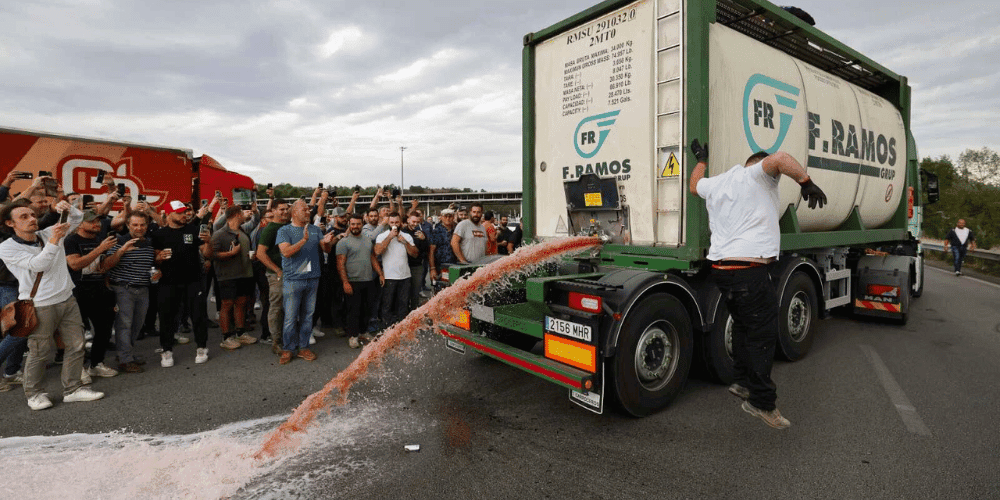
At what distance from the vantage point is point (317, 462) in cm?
311

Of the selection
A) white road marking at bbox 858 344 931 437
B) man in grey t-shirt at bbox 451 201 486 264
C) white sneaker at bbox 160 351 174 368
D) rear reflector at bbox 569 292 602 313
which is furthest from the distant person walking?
white sneaker at bbox 160 351 174 368

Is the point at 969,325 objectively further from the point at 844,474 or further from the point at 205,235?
the point at 205,235

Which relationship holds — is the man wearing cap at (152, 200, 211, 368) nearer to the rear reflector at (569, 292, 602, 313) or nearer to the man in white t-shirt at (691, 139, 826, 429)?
the rear reflector at (569, 292, 602, 313)

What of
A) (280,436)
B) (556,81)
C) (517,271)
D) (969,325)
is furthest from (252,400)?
(969,325)

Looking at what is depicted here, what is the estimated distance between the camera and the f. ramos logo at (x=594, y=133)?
4.62m

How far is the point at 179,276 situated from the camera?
571 centimetres

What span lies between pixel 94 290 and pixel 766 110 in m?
7.07

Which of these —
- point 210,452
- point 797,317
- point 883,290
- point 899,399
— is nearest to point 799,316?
point 797,317

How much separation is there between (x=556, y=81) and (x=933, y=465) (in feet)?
14.0

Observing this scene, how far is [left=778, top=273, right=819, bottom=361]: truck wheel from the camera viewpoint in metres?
5.05

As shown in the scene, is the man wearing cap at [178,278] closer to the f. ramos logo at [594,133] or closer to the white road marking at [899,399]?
the f. ramos logo at [594,133]

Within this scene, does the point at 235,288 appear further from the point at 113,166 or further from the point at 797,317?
the point at 797,317

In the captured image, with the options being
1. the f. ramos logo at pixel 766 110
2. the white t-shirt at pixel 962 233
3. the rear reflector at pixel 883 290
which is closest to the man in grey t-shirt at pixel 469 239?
the f. ramos logo at pixel 766 110

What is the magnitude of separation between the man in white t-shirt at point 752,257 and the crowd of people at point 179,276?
285 centimetres
